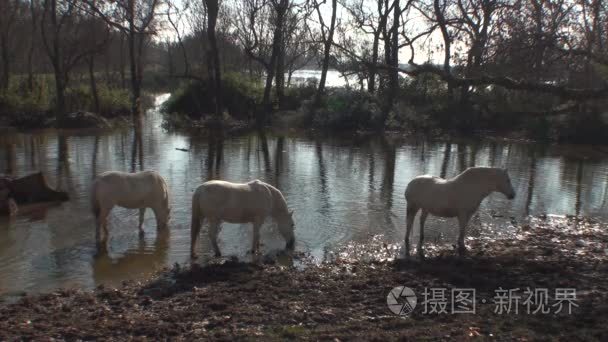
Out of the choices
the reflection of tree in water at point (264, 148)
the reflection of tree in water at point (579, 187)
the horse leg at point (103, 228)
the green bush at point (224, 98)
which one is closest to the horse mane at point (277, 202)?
the horse leg at point (103, 228)

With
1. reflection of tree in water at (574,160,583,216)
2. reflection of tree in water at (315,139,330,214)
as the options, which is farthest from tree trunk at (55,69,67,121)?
reflection of tree in water at (574,160,583,216)

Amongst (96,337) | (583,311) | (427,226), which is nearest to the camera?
(96,337)

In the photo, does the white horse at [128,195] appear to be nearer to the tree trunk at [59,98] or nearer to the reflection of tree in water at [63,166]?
the reflection of tree in water at [63,166]

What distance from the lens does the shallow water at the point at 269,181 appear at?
9.92 meters

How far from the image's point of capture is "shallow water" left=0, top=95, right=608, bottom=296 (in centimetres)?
992

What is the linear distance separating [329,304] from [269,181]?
9666 millimetres

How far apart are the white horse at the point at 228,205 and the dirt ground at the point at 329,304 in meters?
0.85

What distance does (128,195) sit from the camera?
1078 centimetres

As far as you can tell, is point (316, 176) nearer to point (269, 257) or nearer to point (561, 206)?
point (561, 206)

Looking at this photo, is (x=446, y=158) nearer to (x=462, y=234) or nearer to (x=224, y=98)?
(x=462, y=234)

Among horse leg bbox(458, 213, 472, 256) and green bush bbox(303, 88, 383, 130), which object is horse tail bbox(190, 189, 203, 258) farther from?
green bush bbox(303, 88, 383, 130)

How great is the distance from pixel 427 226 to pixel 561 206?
14.3 ft

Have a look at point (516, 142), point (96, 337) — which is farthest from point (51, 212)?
point (516, 142)

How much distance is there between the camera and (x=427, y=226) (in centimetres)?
1212
